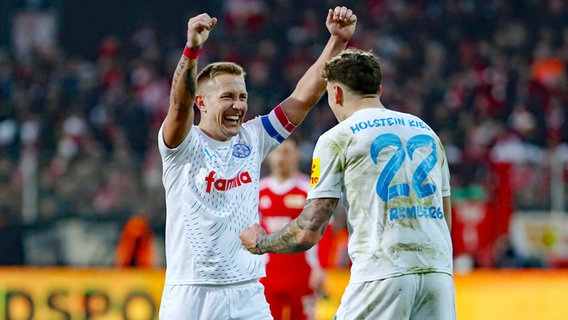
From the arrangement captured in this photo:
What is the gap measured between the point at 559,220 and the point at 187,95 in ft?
35.2

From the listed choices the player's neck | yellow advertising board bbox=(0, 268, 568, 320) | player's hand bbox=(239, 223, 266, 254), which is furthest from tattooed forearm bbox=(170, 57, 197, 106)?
yellow advertising board bbox=(0, 268, 568, 320)

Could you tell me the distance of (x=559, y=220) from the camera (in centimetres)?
1570

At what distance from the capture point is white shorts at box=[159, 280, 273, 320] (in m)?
6.20

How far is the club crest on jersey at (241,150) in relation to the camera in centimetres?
654

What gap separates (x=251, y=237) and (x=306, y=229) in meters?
0.44

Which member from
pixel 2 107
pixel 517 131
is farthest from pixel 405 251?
pixel 2 107

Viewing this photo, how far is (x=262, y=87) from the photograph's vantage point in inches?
816

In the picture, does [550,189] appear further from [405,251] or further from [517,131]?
[405,251]

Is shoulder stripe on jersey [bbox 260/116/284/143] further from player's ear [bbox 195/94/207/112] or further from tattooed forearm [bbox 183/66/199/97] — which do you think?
tattooed forearm [bbox 183/66/199/97]

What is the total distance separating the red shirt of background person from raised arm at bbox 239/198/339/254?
158 inches

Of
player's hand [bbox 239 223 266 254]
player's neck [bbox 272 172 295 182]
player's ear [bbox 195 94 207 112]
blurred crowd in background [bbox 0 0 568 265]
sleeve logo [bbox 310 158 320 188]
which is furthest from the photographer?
blurred crowd in background [bbox 0 0 568 265]

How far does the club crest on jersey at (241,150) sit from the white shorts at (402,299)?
4.32 ft

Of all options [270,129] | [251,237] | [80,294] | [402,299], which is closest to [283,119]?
[270,129]

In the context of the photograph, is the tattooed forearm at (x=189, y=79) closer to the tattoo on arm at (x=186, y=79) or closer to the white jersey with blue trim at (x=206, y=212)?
the tattoo on arm at (x=186, y=79)
